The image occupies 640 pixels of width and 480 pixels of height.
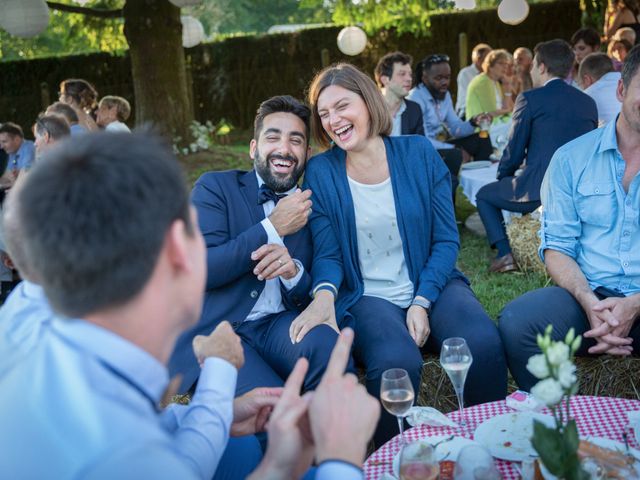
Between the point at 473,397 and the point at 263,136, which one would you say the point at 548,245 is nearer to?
the point at 473,397

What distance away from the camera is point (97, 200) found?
1182 millimetres

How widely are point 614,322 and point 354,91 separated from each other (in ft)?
5.14

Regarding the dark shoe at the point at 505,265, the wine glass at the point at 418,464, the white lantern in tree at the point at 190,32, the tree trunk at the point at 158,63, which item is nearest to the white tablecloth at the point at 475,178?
the dark shoe at the point at 505,265

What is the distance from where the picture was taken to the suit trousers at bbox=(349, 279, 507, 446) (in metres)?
2.85

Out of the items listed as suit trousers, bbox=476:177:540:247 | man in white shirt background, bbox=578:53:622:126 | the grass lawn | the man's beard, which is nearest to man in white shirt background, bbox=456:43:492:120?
the grass lawn

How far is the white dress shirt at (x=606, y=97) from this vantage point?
6.14 meters

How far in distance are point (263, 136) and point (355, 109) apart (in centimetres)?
46

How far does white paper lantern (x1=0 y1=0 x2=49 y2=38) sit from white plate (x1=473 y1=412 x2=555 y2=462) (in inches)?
353

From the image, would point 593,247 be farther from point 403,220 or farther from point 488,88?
point 488,88

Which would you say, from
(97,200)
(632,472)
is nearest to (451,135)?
(632,472)

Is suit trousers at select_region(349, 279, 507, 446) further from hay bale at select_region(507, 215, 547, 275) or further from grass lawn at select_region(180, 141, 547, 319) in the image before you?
hay bale at select_region(507, 215, 547, 275)

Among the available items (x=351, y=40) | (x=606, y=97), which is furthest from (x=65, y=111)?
(x=351, y=40)

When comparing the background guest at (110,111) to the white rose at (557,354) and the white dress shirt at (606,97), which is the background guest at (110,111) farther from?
the white rose at (557,354)

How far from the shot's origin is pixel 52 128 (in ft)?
18.5
